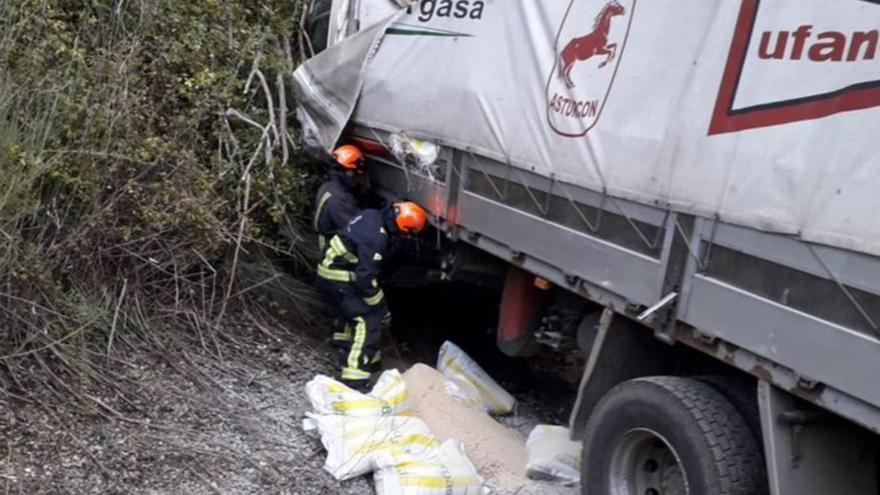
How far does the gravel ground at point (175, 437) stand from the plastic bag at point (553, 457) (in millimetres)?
90

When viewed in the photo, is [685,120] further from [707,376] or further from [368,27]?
[368,27]

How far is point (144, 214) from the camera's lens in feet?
20.3

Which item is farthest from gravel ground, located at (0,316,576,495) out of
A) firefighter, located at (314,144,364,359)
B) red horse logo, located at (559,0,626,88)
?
red horse logo, located at (559,0,626,88)

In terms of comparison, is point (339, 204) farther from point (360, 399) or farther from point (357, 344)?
point (360, 399)

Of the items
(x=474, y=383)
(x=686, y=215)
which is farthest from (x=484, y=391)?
(x=686, y=215)

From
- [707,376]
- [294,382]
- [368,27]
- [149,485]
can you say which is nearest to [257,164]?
[368,27]

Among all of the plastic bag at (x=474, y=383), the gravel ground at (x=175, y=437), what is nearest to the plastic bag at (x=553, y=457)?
the gravel ground at (x=175, y=437)

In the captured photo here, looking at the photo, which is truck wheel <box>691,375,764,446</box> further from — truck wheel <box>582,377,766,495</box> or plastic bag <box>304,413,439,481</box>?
plastic bag <box>304,413,439,481</box>

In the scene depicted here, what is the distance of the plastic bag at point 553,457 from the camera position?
17.2 feet

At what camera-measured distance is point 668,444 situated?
12.9 feet

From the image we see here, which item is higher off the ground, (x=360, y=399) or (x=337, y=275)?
(x=337, y=275)

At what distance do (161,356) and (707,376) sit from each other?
3.23 m

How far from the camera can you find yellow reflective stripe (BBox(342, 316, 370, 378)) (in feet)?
20.9

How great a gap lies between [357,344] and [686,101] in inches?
125
